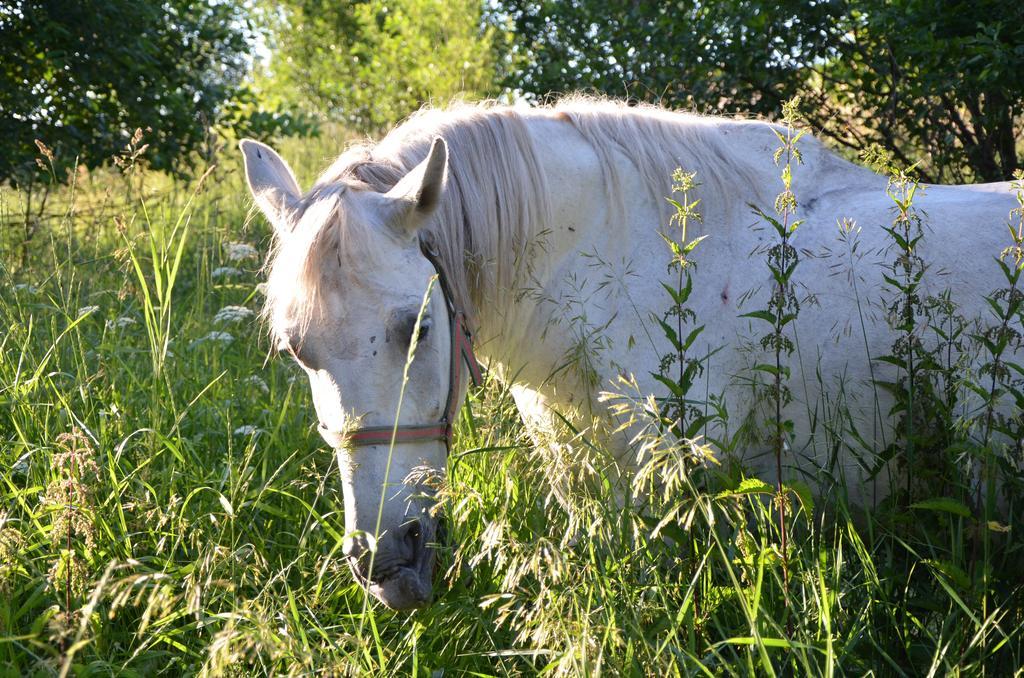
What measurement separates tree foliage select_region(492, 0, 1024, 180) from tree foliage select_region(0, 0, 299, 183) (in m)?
2.64

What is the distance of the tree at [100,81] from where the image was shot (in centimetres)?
557

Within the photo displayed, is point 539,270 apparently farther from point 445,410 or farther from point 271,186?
point 271,186

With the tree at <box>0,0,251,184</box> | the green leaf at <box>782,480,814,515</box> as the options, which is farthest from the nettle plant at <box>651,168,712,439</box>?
the tree at <box>0,0,251,184</box>

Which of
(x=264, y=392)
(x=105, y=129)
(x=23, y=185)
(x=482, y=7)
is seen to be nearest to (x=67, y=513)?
(x=264, y=392)

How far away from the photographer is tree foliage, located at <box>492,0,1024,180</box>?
12.4ft

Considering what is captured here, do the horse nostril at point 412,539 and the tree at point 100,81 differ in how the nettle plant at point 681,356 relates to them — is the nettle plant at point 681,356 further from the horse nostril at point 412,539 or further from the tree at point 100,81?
the tree at point 100,81

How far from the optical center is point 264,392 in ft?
12.1

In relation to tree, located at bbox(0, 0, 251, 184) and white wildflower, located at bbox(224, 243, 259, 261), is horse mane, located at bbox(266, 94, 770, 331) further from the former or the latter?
tree, located at bbox(0, 0, 251, 184)

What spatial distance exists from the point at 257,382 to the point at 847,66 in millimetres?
3484

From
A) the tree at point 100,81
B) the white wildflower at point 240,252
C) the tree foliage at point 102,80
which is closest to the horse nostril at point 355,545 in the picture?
the white wildflower at point 240,252

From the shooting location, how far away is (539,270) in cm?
259

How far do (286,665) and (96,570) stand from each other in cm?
61

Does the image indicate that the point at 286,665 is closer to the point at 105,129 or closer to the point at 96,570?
the point at 96,570

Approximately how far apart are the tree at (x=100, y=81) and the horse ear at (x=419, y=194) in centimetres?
341
